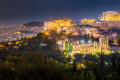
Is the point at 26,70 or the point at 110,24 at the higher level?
the point at 110,24

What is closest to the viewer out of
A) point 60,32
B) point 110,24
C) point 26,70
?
point 26,70

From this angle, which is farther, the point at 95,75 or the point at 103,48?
the point at 103,48

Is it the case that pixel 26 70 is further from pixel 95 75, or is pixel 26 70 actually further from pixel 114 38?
pixel 114 38

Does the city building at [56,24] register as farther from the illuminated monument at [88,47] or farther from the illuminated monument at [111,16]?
the illuminated monument at [88,47]

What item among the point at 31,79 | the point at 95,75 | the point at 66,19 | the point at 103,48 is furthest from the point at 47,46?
the point at 31,79

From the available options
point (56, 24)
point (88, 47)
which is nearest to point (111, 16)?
point (56, 24)

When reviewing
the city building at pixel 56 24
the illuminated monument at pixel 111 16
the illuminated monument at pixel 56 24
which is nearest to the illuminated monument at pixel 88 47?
the city building at pixel 56 24

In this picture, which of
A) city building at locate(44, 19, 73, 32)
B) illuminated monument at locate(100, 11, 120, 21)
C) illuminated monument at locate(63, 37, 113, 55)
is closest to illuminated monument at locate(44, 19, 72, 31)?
city building at locate(44, 19, 73, 32)

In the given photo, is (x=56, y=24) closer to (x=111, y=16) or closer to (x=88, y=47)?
(x=111, y=16)

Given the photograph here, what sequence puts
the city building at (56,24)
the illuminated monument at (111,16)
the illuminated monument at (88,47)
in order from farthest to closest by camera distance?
the illuminated monument at (111,16), the city building at (56,24), the illuminated monument at (88,47)

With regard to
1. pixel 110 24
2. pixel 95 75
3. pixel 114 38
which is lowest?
pixel 95 75

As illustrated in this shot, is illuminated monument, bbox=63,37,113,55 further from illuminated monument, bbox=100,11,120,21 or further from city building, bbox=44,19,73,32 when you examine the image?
illuminated monument, bbox=100,11,120,21
